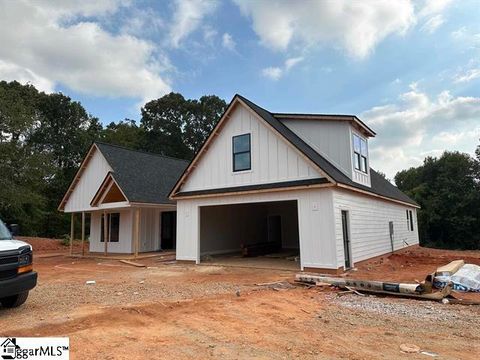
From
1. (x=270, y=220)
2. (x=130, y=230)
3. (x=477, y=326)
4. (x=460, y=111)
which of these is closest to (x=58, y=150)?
(x=130, y=230)

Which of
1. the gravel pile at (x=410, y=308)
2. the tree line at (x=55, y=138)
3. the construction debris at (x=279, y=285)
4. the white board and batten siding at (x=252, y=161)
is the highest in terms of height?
the tree line at (x=55, y=138)

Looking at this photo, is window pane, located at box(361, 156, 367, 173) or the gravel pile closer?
the gravel pile

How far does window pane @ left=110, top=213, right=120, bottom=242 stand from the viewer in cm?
2039

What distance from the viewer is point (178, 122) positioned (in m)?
50.6

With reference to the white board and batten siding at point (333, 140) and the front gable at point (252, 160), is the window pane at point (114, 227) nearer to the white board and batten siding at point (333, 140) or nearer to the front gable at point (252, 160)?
the front gable at point (252, 160)

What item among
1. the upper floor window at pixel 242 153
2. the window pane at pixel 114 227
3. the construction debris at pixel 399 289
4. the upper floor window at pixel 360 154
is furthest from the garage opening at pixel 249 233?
the window pane at pixel 114 227

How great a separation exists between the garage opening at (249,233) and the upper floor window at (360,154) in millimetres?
4871

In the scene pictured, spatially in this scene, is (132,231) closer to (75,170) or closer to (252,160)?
(252,160)

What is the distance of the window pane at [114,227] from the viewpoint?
2039 cm

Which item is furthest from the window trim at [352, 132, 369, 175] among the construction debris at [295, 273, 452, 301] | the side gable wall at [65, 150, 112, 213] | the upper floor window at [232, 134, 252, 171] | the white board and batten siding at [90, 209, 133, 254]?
the side gable wall at [65, 150, 112, 213]

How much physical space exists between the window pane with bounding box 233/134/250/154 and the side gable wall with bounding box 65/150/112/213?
9439mm

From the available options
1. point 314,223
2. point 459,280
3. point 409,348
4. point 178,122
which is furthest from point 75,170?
point 409,348

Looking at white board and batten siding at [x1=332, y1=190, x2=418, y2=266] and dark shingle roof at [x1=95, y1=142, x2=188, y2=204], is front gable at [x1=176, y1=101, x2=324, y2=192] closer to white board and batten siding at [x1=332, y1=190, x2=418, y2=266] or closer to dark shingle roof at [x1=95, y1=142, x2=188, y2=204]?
white board and batten siding at [x1=332, y1=190, x2=418, y2=266]

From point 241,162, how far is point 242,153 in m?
0.37
